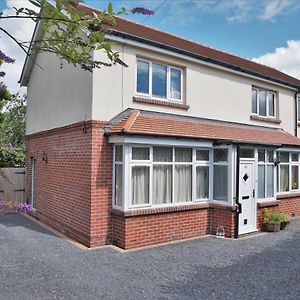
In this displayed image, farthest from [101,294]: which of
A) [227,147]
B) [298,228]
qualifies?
[298,228]

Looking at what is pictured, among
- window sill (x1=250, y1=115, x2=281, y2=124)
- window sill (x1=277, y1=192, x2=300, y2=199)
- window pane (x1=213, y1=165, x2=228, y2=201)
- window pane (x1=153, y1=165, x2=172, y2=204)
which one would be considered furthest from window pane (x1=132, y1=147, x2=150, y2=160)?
window sill (x1=277, y1=192, x2=300, y2=199)

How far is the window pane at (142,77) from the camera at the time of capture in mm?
9758

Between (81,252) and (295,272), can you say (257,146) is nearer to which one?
(295,272)

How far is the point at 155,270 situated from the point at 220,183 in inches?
170

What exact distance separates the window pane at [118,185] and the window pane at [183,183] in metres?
1.73

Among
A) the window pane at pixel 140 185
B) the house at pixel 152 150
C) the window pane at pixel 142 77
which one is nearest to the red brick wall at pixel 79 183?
the house at pixel 152 150

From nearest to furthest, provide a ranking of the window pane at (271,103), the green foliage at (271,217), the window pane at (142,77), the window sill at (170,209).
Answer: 1. the window sill at (170,209)
2. the window pane at (142,77)
3. the green foliage at (271,217)
4. the window pane at (271,103)

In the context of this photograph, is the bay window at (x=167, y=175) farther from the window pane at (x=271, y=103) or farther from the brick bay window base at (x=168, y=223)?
the window pane at (x=271, y=103)

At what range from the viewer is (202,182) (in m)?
10.2

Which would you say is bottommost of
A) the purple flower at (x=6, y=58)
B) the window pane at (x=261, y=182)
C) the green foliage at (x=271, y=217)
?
the green foliage at (x=271, y=217)

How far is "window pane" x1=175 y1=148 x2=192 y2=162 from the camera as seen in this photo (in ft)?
31.4

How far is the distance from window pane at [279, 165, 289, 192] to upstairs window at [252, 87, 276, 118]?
2449 millimetres

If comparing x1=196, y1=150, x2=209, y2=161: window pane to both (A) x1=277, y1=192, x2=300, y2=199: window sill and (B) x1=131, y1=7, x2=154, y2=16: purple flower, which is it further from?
(B) x1=131, y1=7, x2=154, y2=16: purple flower

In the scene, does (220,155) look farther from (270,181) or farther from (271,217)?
(271,217)
